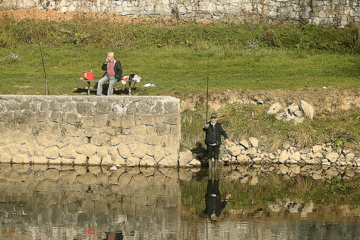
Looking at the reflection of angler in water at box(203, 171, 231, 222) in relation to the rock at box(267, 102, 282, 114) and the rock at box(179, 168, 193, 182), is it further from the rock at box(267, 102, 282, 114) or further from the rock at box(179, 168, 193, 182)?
the rock at box(267, 102, 282, 114)

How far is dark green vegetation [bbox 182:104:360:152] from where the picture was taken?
56.3 feet

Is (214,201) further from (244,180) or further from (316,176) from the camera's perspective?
(316,176)

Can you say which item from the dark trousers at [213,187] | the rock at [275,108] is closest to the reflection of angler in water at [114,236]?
the dark trousers at [213,187]

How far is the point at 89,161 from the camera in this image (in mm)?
16969

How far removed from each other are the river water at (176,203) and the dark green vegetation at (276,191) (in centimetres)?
2

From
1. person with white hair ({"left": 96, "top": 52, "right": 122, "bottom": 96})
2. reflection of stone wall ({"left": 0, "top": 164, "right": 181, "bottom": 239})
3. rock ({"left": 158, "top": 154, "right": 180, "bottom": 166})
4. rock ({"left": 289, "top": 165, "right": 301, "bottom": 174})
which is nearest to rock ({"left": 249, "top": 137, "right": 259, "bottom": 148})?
rock ({"left": 289, "top": 165, "right": 301, "bottom": 174})

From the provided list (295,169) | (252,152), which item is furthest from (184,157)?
(295,169)

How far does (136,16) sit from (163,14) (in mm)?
1210

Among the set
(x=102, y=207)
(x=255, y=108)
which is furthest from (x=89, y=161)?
(x=255, y=108)

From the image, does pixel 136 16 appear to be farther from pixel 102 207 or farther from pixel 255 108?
pixel 102 207

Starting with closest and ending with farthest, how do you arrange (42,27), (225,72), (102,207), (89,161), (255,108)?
(102,207), (89,161), (255,108), (225,72), (42,27)

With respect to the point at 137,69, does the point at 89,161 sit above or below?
below

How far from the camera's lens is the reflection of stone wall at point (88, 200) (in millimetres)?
11602

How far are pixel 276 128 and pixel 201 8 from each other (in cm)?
998
